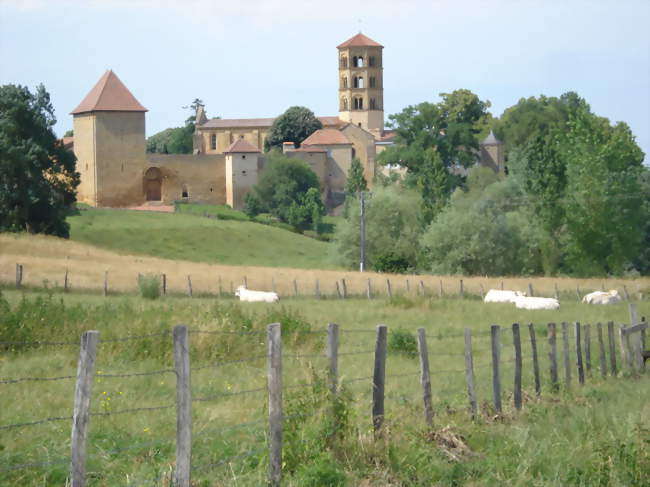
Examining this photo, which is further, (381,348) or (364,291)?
(364,291)

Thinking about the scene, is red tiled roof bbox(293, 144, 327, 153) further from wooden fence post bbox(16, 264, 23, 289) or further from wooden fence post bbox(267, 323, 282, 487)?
wooden fence post bbox(267, 323, 282, 487)

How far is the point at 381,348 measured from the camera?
28.7 ft

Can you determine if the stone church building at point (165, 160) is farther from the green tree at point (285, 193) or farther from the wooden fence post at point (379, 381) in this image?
the wooden fence post at point (379, 381)

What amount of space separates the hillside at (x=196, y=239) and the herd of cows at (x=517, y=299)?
28978 millimetres

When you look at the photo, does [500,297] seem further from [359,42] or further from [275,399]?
[359,42]

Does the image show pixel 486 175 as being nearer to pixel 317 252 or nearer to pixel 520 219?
pixel 317 252

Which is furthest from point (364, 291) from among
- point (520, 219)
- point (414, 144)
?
point (414, 144)

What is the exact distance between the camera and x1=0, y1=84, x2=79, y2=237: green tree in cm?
4609

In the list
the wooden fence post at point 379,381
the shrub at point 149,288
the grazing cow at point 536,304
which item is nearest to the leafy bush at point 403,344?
the wooden fence post at point 379,381

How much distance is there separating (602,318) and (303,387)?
16171 mm

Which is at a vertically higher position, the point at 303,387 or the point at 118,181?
the point at 118,181

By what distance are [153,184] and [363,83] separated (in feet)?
136

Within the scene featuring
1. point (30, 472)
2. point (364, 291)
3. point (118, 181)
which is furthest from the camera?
point (118, 181)

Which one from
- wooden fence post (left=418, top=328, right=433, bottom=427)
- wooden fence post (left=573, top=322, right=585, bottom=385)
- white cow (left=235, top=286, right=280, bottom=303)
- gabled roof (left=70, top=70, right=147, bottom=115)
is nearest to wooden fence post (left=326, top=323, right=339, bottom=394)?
wooden fence post (left=418, top=328, right=433, bottom=427)
